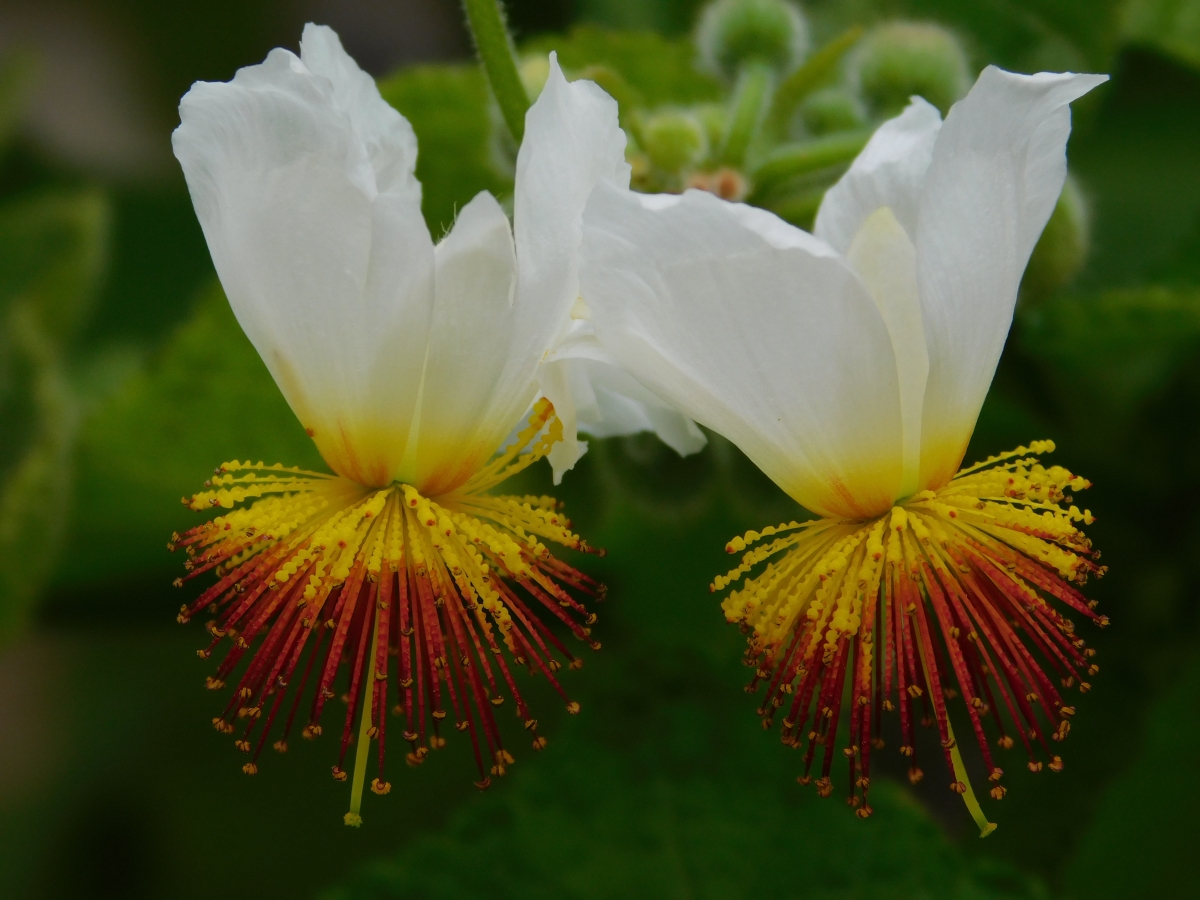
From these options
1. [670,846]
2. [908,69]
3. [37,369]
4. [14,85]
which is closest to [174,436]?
[37,369]

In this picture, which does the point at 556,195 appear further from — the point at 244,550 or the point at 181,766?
the point at 181,766

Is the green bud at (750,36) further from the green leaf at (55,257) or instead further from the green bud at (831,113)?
the green leaf at (55,257)

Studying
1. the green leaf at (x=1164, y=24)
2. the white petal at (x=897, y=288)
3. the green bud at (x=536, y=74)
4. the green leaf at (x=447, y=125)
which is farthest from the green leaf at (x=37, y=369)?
the green leaf at (x=1164, y=24)

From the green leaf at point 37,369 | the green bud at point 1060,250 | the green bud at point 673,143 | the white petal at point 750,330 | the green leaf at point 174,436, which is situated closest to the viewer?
the white petal at point 750,330

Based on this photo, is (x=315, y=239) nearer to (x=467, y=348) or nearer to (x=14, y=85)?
(x=467, y=348)

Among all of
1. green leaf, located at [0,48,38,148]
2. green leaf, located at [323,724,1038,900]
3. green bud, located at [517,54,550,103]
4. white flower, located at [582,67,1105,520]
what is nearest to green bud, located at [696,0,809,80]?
green bud, located at [517,54,550,103]

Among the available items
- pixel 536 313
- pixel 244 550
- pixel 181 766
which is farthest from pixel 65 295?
pixel 536 313

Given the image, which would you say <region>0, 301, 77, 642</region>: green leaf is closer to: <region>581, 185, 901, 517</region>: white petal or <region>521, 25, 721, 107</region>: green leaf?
<region>521, 25, 721, 107</region>: green leaf

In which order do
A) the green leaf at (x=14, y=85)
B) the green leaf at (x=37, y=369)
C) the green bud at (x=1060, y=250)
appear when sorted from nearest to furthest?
the green bud at (x=1060, y=250), the green leaf at (x=37, y=369), the green leaf at (x=14, y=85)
